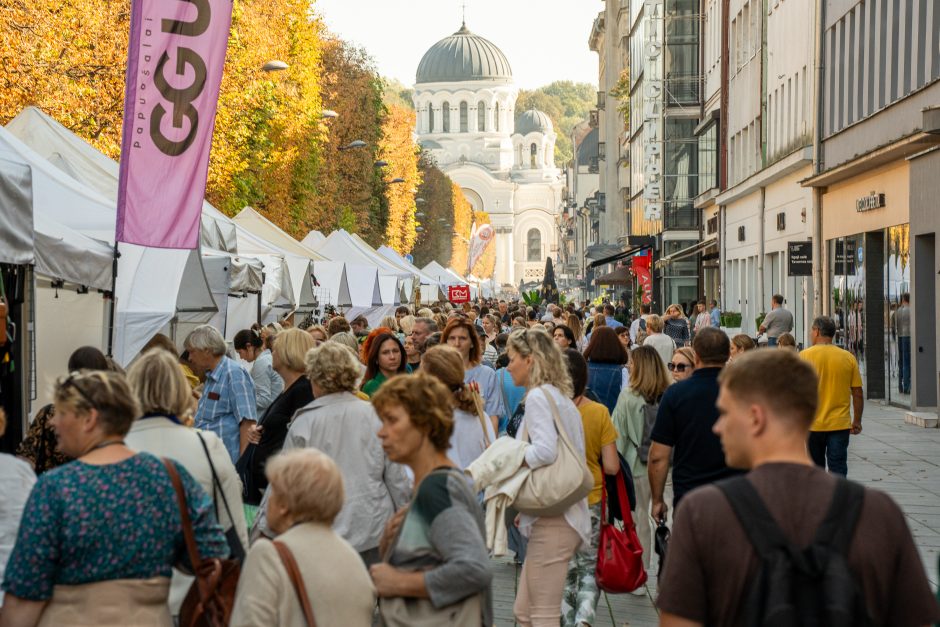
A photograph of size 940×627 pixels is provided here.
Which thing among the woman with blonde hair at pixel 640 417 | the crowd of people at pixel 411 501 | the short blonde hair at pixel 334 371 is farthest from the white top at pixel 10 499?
the woman with blonde hair at pixel 640 417

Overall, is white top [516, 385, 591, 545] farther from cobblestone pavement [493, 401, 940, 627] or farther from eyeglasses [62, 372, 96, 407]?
eyeglasses [62, 372, 96, 407]

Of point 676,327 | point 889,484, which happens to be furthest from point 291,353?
point 676,327

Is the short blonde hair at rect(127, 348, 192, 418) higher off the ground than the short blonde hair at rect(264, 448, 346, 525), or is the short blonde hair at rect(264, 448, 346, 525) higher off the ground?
the short blonde hair at rect(127, 348, 192, 418)

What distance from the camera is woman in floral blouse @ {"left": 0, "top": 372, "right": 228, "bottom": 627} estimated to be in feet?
13.9

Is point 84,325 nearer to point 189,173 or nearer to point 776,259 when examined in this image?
point 189,173

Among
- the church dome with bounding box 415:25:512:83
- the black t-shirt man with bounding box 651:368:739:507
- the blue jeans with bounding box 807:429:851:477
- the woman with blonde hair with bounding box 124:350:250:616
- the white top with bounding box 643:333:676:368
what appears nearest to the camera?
the woman with blonde hair with bounding box 124:350:250:616

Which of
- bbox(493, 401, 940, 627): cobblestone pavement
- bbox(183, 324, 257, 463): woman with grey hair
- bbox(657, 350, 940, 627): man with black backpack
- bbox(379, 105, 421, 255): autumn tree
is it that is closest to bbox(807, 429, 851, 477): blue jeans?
bbox(493, 401, 940, 627): cobblestone pavement

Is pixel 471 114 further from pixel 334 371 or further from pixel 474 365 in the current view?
pixel 334 371

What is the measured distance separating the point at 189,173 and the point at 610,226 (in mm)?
72969

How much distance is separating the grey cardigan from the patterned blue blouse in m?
2.06

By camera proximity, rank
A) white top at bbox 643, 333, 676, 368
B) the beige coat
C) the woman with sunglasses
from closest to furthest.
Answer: the beige coat, the woman with sunglasses, white top at bbox 643, 333, 676, 368

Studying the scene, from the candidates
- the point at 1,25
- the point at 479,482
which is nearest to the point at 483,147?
the point at 1,25

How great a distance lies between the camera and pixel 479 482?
6.70 metres

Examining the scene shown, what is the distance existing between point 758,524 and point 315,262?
2772cm
